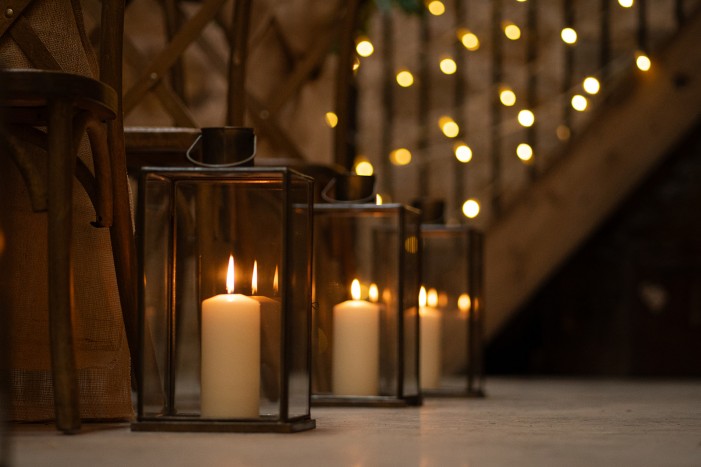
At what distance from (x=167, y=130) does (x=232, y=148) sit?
60 centimetres

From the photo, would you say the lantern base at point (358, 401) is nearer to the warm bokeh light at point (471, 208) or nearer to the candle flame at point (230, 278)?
the candle flame at point (230, 278)

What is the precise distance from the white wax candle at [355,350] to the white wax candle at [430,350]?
44 cm

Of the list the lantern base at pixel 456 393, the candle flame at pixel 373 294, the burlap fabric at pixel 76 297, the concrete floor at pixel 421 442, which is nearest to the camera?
the concrete floor at pixel 421 442

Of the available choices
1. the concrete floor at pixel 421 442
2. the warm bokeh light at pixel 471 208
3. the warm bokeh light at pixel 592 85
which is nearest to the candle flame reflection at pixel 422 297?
the concrete floor at pixel 421 442

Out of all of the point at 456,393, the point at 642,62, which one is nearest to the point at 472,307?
the point at 456,393

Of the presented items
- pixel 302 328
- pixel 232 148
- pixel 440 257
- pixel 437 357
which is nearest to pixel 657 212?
pixel 440 257

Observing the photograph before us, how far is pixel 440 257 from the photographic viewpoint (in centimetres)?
348

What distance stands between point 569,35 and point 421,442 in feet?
8.22

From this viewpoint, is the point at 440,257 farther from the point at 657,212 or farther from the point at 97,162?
the point at 97,162

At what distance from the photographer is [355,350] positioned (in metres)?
2.04

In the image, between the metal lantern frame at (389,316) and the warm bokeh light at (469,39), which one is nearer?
the metal lantern frame at (389,316)

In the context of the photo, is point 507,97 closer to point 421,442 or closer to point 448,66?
point 448,66

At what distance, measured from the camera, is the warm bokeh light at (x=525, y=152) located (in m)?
3.54

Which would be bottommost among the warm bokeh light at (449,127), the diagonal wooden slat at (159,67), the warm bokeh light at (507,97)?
the diagonal wooden slat at (159,67)
